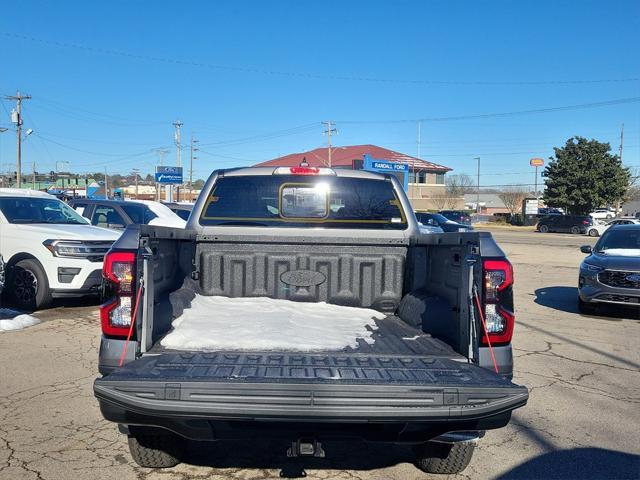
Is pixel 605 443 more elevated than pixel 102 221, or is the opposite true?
pixel 102 221

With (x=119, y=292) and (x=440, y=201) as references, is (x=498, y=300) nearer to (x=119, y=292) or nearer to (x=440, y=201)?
(x=119, y=292)

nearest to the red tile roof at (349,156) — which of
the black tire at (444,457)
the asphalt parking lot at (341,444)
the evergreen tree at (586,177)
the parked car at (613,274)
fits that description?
the evergreen tree at (586,177)

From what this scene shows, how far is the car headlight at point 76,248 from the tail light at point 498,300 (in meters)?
6.96

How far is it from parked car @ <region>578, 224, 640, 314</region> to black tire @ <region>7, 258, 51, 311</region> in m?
8.77

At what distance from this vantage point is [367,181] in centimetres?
484

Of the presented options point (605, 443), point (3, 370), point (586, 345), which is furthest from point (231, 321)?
point (586, 345)

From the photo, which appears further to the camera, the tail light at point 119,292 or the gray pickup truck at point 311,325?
the tail light at point 119,292

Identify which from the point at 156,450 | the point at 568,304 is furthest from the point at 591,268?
the point at 156,450

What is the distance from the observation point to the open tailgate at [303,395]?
2.59 meters

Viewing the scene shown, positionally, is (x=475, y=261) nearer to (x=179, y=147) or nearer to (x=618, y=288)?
(x=618, y=288)

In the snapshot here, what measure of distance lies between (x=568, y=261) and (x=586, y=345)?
48.0 ft

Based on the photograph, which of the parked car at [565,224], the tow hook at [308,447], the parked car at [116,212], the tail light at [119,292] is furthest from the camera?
the parked car at [565,224]

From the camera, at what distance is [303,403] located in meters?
2.59

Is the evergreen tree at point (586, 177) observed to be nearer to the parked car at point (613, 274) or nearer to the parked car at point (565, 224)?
the parked car at point (565, 224)
